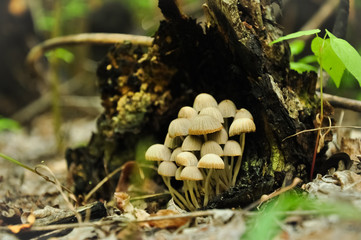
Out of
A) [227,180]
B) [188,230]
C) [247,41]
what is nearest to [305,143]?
[227,180]

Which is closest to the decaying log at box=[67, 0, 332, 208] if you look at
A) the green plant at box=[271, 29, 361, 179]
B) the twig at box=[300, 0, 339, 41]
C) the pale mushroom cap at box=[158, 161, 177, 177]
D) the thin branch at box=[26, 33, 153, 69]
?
the thin branch at box=[26, 33, 153, 69]

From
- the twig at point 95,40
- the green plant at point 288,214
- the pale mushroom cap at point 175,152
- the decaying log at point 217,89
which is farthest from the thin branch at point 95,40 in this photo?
the green plant at point 288,214

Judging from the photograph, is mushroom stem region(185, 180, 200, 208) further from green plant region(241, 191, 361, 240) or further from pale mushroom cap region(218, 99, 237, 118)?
green plant region(241, 191, 361, 240)

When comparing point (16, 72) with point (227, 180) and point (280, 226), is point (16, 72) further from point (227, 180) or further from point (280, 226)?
point (280, 226)

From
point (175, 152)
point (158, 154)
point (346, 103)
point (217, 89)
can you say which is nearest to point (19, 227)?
point (158, 154)

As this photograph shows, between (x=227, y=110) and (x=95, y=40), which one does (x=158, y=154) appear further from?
(x=95, y=40)
